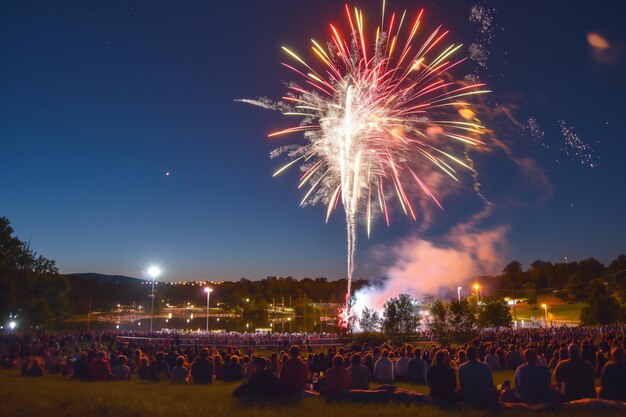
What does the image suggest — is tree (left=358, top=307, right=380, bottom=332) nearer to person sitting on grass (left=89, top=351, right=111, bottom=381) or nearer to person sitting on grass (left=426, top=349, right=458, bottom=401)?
person sitting on grass (left=89, top=351, right=111, bottom=381)

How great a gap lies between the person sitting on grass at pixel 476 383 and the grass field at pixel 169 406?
1.65 feet

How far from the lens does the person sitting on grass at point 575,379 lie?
344 inches

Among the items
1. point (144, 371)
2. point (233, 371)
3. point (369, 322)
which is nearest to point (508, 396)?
point (233, 371)

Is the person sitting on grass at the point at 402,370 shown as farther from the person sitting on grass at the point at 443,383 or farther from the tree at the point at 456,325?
the tree at the point at 456,325

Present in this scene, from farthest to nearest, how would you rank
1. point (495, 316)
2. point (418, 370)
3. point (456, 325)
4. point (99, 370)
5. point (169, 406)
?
point (495, 316), point (456, 325), point (418, 370), point (99, 370), point (169, 406)

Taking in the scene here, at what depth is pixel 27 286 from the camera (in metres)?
58.9

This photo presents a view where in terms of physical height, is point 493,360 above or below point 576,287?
below

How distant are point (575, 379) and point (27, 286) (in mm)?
64022

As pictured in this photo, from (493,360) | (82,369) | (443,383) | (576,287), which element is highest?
(576,287)

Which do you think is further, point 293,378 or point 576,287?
point 576,287

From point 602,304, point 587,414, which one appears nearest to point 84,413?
point 587,414

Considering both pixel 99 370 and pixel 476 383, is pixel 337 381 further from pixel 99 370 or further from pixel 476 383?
pixel 99 370

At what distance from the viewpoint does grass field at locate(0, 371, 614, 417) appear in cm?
796

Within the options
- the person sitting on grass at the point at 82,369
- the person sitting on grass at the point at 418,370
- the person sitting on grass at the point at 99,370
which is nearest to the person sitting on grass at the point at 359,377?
the person sitting on grass at the point at 418,370
